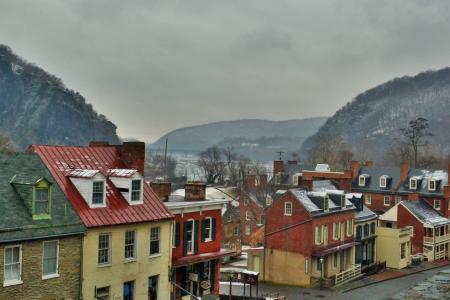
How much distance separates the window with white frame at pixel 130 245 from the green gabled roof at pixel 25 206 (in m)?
3.35

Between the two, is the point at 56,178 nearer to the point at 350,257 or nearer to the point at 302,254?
the point at 302,254

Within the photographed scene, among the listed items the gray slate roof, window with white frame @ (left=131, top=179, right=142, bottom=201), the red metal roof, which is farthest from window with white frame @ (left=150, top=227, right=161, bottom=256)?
the gray slate roof

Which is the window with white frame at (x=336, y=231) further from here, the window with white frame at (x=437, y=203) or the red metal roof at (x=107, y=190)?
the window with white frame at (x=437, y=203)

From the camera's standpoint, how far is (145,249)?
100ft

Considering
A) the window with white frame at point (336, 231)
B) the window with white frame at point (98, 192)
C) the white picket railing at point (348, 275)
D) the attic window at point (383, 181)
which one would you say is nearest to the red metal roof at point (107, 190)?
the window with white frame at point (98, 192)

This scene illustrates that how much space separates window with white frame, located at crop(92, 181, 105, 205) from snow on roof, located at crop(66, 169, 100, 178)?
1.96ft

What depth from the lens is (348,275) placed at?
2090 inches

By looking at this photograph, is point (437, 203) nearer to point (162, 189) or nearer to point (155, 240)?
point (162, 189)

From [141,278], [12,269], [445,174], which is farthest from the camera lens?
[445,174]

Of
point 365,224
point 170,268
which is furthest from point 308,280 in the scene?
point 170,268

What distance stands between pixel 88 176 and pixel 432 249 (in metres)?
49.5

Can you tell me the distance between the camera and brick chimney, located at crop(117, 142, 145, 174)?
1336 inches

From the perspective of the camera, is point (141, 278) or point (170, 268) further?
point (170, 268)

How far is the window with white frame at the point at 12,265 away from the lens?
23.8 meters
